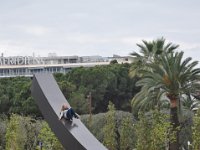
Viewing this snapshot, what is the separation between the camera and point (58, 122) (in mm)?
11695

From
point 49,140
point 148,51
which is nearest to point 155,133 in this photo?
point 49,140

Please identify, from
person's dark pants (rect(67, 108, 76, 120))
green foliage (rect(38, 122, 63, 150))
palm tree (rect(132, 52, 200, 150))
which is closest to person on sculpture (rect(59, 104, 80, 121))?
person's dark pants (rect(67, 108, 76, 120))

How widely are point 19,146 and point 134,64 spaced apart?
1188cm

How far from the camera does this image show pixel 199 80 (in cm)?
2062

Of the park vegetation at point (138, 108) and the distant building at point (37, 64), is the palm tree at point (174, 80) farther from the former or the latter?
the distant building at point (37, 64)

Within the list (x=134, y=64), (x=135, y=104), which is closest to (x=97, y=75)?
(x=134, y=64)

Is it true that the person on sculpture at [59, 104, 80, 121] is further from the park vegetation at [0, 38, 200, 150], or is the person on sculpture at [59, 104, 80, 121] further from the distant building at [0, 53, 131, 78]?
the distant building at [0, 53, 131, 78]

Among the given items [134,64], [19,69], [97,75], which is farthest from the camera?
[19,69]

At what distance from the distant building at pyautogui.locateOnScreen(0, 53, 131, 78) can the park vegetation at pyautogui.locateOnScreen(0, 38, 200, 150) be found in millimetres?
42806

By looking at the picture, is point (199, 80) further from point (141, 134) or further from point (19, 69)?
point (19, 69)

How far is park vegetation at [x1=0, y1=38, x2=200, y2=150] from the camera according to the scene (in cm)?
1800

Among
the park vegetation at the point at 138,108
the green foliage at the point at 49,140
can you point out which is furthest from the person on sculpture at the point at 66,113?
the green foliage at the point at 49,140

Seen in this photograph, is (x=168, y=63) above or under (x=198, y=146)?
above

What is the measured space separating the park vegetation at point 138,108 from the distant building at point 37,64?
42806mm
